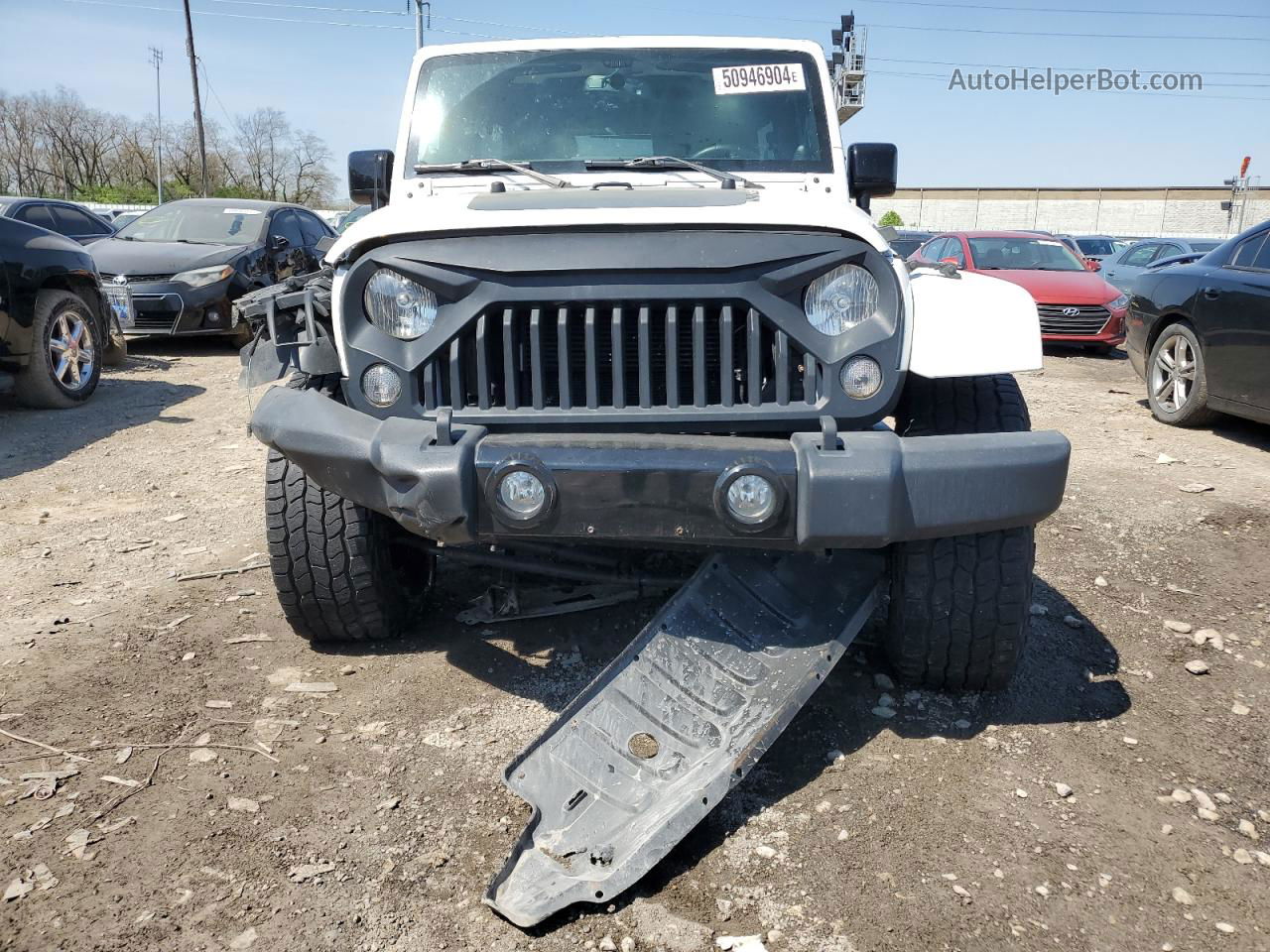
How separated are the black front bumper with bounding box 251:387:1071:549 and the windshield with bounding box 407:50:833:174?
170 centimetres

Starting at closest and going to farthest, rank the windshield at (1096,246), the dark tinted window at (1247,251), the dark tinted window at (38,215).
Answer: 1. the dark tinted window at (1247,251)
2. the dark tinted window at (38,215)
3. the windshield at (1096,246)

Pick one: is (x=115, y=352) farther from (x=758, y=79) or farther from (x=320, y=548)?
(x=758, y=79)

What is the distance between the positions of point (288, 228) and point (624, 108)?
348 inches

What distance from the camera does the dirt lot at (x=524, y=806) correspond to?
7.13 feet

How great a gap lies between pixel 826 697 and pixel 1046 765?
2.22ft

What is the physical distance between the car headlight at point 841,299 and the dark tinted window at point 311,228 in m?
10.3

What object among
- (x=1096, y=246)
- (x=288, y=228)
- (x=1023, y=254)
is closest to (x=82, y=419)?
(x=288, y=228)

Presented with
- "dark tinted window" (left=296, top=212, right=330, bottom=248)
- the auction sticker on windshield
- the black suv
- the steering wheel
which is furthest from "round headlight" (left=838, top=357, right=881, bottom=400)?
"dark tinted window" (left=296, top=212, right=330, bottom=248)

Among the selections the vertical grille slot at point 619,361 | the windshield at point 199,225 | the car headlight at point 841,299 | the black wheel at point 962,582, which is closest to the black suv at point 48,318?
the windshield at point 199,225

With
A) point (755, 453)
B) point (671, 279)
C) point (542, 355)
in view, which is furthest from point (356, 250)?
point (755, 453)

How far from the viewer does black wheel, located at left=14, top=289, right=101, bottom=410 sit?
23.1 feet

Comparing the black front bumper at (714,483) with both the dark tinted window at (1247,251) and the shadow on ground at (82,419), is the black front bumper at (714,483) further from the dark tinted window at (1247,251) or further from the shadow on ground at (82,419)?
the dark tinted window at (1247,251)

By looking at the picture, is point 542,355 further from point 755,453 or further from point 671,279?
point 755,453

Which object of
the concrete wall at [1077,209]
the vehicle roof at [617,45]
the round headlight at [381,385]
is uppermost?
the concrete wall at [1077,209]
